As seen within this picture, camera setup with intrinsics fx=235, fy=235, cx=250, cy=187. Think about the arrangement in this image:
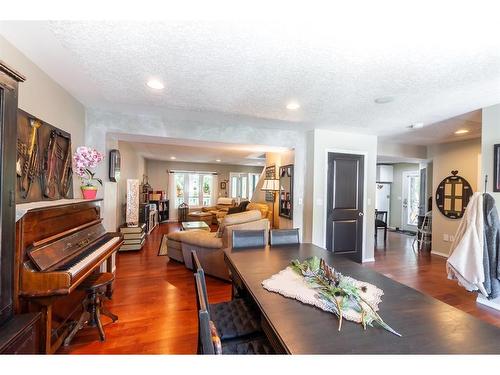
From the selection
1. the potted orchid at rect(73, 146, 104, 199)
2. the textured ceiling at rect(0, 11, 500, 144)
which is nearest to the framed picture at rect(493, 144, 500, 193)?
the textured ceiling at rect(0, 11, 500, 144)

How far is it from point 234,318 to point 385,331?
0.94m

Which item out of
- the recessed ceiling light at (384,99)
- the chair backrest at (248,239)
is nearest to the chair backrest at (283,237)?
the chair backrest at (248,239)

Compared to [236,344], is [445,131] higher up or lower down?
higher up

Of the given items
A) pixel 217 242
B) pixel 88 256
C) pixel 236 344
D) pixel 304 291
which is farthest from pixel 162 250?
pixel 304 291

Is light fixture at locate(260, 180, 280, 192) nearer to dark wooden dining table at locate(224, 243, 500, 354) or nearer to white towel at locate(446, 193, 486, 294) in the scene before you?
white towel at locate(446, 193, 486, 294)

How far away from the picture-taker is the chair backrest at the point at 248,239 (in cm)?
247

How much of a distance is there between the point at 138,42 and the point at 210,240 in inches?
102

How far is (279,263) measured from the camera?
189 centimetres

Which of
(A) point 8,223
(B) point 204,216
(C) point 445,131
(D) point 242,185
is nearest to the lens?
(A) point 8,223

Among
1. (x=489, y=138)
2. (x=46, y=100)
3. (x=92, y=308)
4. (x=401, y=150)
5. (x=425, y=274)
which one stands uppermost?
(x=401, y=150)

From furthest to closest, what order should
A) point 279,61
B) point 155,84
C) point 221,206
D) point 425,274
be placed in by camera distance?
point 221,206 < point 425,274 < point 155,84 < point 279,61

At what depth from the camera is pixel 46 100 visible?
7.30 ft

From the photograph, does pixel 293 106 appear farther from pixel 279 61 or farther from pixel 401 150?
pixel 401 150
